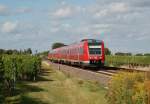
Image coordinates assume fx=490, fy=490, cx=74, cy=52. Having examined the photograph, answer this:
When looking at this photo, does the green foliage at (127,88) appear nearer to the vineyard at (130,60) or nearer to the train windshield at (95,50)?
the train windshield at (95,50)

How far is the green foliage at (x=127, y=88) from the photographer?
54.2ft

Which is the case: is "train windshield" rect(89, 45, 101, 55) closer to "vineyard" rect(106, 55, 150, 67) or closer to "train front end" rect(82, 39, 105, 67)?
"train front end" rect(82, 39, 105, 67)

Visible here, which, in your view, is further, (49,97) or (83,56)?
(83,56)

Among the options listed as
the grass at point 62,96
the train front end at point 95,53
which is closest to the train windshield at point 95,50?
the train front end at point 95,53

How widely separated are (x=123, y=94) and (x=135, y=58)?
6154 centimetres

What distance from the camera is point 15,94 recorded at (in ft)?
107

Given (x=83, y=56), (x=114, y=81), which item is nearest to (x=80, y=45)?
(x=83, y=56)

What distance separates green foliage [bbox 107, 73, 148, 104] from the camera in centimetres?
1653

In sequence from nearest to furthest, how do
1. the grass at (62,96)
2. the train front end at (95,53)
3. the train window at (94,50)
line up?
1. the grass at (62,96)
2. the train front end at (95,53)
3. the train window at (94,50)

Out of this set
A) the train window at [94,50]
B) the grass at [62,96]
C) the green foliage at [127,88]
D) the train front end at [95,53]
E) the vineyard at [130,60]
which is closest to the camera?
the green foliage at [127,88]

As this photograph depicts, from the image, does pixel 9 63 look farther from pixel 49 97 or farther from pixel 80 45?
pixel 80 45

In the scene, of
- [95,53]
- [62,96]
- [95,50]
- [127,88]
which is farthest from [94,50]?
[127,88]

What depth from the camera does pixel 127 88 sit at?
1784 centimetres

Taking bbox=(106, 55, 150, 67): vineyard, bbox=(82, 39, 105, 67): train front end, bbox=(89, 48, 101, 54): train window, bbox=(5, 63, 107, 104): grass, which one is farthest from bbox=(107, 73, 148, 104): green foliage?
bbox=(106, 55, 150, 67): vineyard
